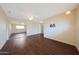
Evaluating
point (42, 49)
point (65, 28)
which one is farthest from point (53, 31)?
point (42, 49)

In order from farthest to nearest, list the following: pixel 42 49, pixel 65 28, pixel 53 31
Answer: pixel 53 31
pixel 65 28
pixel 42 49

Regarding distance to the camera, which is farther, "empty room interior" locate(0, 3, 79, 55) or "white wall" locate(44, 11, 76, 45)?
"white wall" locate(44, 11, 76, 45)

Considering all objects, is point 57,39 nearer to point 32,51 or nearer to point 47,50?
point 47,50

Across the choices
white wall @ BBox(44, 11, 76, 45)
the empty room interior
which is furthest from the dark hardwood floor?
white wall @ BBox(44, 11, 76, 45)

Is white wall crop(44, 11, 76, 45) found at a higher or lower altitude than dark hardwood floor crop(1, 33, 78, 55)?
higher

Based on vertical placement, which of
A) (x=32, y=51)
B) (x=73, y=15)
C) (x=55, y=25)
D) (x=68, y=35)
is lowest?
(x=32, y=51)

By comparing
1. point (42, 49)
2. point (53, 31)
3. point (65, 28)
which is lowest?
point (42, 49)

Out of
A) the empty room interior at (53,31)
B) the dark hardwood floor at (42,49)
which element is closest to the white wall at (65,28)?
the empty room interior at (53,31)

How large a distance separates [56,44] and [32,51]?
1030 millimetres

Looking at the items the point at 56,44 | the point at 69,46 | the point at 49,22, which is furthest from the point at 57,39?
the point at 49,22

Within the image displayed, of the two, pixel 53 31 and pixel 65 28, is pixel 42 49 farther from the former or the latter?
pixel 65 28

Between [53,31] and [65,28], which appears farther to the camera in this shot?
[53,31]

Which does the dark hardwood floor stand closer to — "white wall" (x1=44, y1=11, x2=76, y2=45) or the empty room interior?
the empty room interior

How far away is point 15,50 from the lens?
3.29 m
